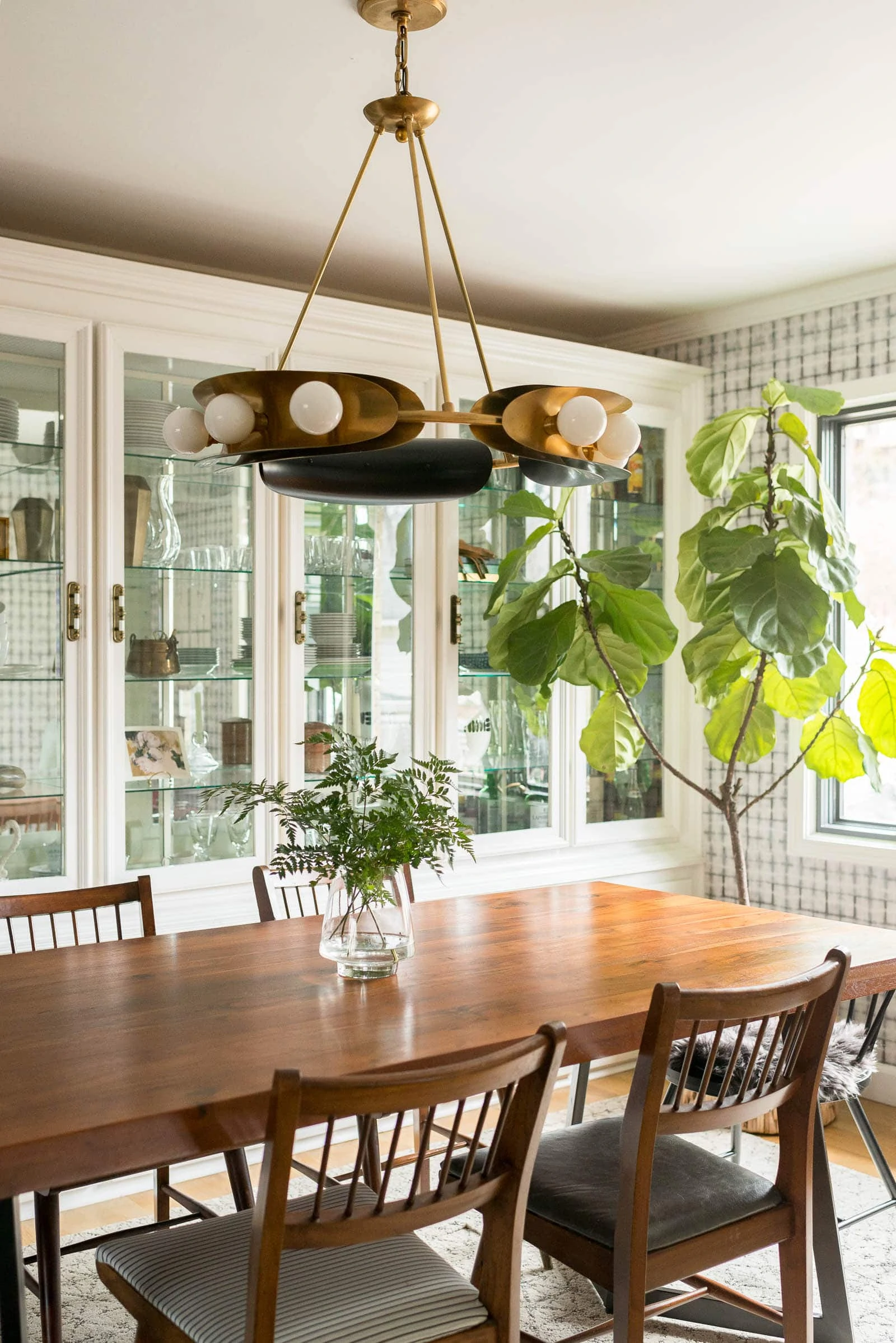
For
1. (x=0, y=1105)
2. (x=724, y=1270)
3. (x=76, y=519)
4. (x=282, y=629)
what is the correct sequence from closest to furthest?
(x=0, y=1105), (x=724, y=1270), (x=76, y=519), (x=282, y=629)

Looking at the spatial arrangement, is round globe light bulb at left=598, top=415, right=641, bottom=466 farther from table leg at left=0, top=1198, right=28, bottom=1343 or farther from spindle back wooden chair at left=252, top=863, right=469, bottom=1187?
table leg at left=0, top=1198, right=28, bottom=1343

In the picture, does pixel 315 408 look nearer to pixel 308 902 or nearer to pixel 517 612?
pixel 308 902

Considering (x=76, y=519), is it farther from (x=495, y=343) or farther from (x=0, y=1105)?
(x=0, y=1105)

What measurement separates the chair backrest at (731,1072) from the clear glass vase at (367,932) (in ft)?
1.80

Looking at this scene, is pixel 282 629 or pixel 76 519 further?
pixel 282 629

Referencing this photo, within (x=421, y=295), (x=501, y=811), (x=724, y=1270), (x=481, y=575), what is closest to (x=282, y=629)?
(x=481, y=575)

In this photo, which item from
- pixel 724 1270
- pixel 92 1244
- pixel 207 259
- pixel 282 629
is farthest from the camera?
pixel 207 259

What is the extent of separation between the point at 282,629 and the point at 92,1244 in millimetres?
1752

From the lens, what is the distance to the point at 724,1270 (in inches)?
112

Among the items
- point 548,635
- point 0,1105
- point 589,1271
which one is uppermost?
point 548,635

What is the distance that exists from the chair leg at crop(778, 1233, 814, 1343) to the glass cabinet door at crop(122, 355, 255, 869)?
193 cm

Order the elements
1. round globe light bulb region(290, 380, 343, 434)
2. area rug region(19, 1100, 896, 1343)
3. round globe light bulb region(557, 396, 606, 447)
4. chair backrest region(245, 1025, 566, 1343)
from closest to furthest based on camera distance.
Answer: chair backrest region(245, 1025, 566, 1343) < round globe light bulb region(290, 380, 343, 434) < round globe light bulb region(557, 396, 606, 447) < area rug region(19, 1100, 896, 1343)

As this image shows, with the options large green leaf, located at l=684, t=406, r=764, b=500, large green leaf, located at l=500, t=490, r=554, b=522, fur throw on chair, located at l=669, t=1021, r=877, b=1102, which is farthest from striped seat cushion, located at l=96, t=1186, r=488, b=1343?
large green leaf, located at l=684, t=406, r=764, b=500

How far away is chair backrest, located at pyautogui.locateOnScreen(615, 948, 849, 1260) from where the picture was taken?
5.62ft
